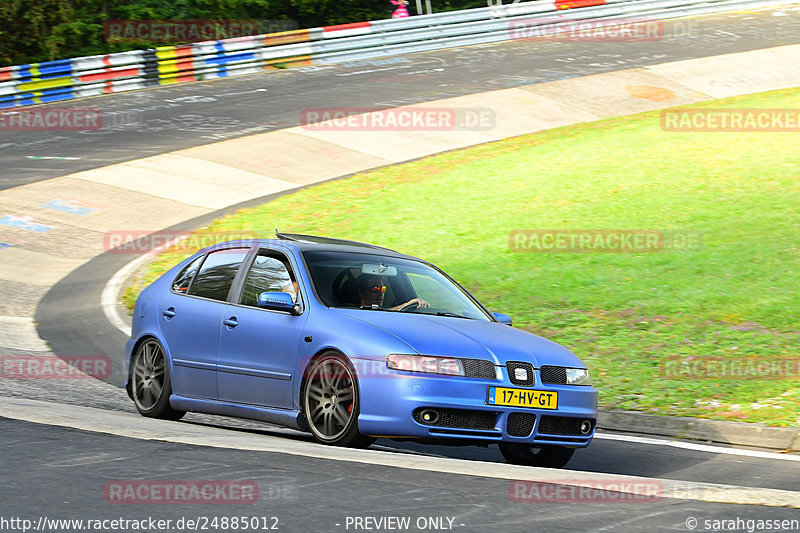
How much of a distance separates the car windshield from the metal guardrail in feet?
76.0

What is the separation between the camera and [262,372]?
777 cm

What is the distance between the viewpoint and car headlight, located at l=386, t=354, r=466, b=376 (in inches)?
273

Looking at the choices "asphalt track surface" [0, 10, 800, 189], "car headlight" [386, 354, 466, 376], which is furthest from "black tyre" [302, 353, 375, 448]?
"asphalt track surface" [0, 10, 800, 189]

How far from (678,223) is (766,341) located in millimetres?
5895

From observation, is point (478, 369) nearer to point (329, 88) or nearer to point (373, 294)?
point (373, 294)

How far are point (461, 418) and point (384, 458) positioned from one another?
0.71 meters

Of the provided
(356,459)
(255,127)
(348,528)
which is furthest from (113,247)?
(348,528)

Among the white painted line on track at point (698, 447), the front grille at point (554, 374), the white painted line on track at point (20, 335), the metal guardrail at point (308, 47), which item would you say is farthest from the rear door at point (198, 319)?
the metal guardrail at point (308, 47)

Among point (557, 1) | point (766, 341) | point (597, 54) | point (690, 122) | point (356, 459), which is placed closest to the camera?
point (356, 459)

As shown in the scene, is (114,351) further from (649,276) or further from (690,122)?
(690,122)

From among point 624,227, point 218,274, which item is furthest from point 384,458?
point 624,227

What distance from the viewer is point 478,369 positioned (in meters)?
7.02

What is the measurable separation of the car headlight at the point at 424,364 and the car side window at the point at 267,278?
1330 millimetres

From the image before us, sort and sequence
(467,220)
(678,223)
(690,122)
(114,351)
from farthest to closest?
(690,122)
(467,220)
(678,223)
(114,351)
